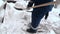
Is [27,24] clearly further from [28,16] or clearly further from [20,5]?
[20,5]

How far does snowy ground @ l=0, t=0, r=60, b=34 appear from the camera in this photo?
169 centimetres

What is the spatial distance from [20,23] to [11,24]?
14 centimetres

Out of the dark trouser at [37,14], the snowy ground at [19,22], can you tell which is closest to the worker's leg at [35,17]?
the dark trouser at [37,14]

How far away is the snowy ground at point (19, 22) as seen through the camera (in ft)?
5.53

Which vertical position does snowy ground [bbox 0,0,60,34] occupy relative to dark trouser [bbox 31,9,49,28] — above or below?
below

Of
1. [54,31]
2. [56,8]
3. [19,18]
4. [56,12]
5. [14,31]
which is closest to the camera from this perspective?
[14,31]

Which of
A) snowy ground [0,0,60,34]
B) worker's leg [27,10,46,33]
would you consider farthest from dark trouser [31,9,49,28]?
snowy ground [0,0,60,34]

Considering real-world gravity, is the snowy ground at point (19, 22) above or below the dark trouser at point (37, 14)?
below

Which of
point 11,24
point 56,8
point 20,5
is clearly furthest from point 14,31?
point 56,8

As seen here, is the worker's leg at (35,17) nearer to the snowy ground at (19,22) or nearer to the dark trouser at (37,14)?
the dark trouser at (37,14)

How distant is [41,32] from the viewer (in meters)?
1.72

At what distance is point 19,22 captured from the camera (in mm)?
1880

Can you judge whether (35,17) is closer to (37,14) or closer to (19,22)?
(37,14)

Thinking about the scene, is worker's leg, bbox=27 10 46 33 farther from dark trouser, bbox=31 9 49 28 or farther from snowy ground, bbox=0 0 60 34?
snowy ground, bbox=0 0 60 34
